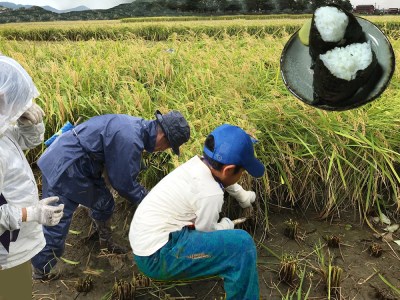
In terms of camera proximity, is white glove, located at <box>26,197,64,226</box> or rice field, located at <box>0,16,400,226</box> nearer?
white glove, located at <box>26,197,64,226</box>

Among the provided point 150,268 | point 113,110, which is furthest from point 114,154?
point 113,110

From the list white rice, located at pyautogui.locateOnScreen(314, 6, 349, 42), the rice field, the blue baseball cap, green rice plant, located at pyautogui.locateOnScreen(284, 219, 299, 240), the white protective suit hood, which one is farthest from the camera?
the rice field

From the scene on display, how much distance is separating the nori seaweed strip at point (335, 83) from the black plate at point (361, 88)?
2 centimetres

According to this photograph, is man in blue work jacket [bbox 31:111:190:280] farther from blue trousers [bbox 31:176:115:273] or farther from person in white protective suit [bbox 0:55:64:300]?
person in white protective suit [bbox 0:55:64:300]

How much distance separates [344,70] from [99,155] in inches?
65.6

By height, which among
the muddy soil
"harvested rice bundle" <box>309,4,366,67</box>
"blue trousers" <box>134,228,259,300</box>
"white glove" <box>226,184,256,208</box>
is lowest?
the muddy soil

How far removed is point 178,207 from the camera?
6.21 ft

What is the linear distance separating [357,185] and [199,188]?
128 centimetres

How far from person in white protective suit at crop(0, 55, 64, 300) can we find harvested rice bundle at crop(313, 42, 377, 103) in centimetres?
107

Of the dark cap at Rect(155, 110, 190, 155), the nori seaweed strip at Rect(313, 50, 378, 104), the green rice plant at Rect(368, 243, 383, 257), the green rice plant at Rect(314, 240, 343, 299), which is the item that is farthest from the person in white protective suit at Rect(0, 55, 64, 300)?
the green rice plant at Rect(368, 243, 383, 257)

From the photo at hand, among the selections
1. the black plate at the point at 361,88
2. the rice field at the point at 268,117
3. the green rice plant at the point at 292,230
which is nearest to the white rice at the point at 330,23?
the black plate at the point at 361,88

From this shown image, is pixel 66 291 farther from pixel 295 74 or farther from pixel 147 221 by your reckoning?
pixel 295 74

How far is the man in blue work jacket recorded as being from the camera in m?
→ 2.18

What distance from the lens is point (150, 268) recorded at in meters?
1.94
